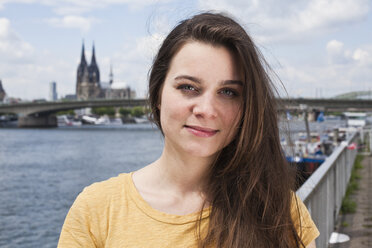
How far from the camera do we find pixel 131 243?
1154mm

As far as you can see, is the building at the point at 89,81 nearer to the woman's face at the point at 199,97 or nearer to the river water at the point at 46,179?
the river water at the point at 46,179

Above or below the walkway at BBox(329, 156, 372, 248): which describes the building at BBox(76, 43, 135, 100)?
above

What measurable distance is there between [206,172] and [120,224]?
0.31 metres

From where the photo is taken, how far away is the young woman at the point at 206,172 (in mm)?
1171

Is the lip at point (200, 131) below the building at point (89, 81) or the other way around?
below

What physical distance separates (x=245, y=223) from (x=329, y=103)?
139 ft

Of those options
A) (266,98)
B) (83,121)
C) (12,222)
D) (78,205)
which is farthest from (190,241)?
(83,121)

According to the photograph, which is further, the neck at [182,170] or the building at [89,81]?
the building at [89,81]

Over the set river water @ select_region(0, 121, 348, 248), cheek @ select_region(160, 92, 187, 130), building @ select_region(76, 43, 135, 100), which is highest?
building @ select_region(76, 43, 135, 100)

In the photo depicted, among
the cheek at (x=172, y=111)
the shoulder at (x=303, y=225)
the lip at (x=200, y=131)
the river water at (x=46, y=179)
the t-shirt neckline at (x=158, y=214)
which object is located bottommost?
the river water at (x=46, y=179)

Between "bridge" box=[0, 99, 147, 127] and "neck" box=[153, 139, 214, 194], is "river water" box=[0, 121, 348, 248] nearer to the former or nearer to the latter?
"neck" box=[153, 139, 214, 194]

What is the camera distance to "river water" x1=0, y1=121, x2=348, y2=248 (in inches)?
482

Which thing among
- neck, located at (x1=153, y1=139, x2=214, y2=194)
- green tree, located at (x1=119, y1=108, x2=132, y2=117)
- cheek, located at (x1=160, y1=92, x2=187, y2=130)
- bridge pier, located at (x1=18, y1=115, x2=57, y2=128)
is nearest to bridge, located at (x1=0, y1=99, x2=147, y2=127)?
bridge pier, located at (x1=18, y1=115, x2=57, y2=128)

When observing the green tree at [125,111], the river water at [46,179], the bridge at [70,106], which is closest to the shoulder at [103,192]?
the river water at [46,179]
